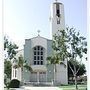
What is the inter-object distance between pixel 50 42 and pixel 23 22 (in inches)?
19.0

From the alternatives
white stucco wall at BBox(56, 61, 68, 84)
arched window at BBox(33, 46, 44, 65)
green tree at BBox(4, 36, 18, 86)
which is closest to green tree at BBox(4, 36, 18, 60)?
green tree at BBox(4, 36, 18, 86)

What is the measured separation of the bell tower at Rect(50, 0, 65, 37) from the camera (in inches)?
77.9

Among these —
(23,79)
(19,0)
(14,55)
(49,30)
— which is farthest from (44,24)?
(23,79)

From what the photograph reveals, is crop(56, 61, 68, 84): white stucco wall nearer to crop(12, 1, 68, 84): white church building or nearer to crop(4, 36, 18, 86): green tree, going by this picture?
crop(12, 1, 68, 84): white church building

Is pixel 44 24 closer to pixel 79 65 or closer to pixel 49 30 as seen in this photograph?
pixel 49 30

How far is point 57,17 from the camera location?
8.29 feet

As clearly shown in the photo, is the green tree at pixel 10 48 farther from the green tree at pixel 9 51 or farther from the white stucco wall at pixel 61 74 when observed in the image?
the white stucco wall at pixel 61 74

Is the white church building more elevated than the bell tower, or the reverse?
the bell tower

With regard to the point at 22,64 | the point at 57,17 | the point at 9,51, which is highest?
the point at 57,17

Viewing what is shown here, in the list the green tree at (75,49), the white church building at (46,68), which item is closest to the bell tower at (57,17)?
the white church building at (46,68)

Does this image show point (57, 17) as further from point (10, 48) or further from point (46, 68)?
point (10, 48)

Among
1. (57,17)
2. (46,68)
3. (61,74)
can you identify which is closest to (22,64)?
(46,68)

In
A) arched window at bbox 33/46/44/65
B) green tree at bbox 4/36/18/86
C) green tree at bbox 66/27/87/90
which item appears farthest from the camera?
arched window at bbox 33/46/44/65

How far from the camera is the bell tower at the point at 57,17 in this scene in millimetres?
1978
